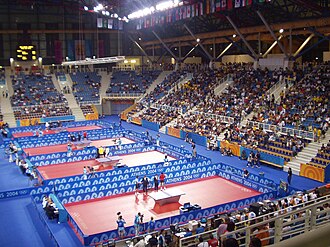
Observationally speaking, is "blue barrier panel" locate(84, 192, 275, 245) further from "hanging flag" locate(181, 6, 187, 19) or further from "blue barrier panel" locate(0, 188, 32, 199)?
"hanging flag" locate(181, 6, 187, 19)

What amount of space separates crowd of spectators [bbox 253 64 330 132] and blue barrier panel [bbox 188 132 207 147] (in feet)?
17.1

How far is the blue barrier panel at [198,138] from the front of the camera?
36.2 metres

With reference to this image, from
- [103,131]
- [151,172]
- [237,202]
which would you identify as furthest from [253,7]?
[237,202]

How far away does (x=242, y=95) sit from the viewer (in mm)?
40938

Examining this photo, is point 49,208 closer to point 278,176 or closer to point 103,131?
point 278,176

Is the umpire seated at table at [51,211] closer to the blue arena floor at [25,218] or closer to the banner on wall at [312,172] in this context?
the blue arena floor at [25,218]

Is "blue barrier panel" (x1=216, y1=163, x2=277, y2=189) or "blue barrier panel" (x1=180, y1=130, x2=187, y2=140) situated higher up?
"blue barrier panel" (x1=180, y1=130, x2=187, y2=140)

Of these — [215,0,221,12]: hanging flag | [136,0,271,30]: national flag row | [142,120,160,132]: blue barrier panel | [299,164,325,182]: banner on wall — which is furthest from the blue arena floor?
[142,120,160,132]: blue barrier panel

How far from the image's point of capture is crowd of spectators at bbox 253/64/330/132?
3070cm

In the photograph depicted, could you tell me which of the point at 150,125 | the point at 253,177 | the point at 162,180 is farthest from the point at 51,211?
the point at 150,125

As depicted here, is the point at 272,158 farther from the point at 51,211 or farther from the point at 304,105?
the point at 51,211

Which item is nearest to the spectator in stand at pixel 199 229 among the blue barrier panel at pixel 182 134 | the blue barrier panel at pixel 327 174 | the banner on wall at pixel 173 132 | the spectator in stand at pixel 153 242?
the spectator in stand at pixel 153 242

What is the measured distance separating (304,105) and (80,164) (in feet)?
64.9

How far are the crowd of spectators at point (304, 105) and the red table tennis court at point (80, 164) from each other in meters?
10.5
